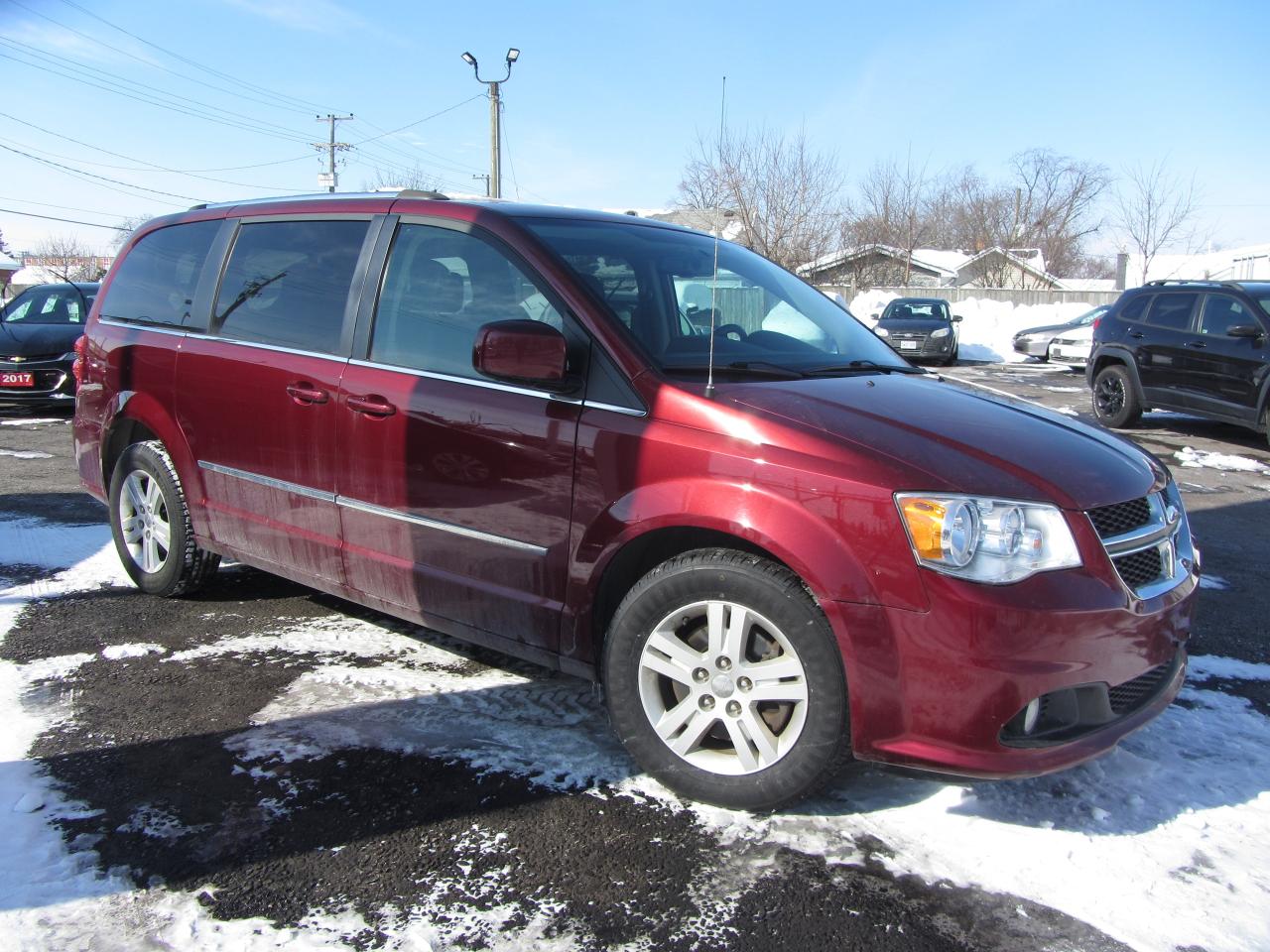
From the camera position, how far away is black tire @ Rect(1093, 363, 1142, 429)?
1130 cm

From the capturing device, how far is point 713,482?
9.05ft

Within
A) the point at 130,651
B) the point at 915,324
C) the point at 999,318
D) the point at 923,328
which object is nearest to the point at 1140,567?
the point at 130,651

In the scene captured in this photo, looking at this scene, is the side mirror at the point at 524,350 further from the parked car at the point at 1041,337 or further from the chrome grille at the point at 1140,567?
the parked car at the point at 1041,337

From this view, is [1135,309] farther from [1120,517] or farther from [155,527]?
[155,527]

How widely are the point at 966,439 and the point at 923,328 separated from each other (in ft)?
66.5

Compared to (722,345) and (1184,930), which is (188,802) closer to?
(722,345)

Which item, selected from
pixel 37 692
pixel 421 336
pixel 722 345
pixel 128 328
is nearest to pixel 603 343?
pixel 722 345

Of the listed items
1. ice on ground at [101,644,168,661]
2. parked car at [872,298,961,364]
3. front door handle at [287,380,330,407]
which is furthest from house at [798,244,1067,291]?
ice on ground at [101,644,168,661]

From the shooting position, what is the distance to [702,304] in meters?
3.53

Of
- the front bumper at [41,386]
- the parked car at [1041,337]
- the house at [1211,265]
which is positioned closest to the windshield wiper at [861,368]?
the front bumper at [41,386]

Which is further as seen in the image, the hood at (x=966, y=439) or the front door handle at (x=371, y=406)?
the front door handle at (x=371, y=406)

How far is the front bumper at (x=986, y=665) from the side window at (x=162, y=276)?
3.42 meters

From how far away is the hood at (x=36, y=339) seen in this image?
437 inches

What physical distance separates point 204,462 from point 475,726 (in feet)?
5.98
